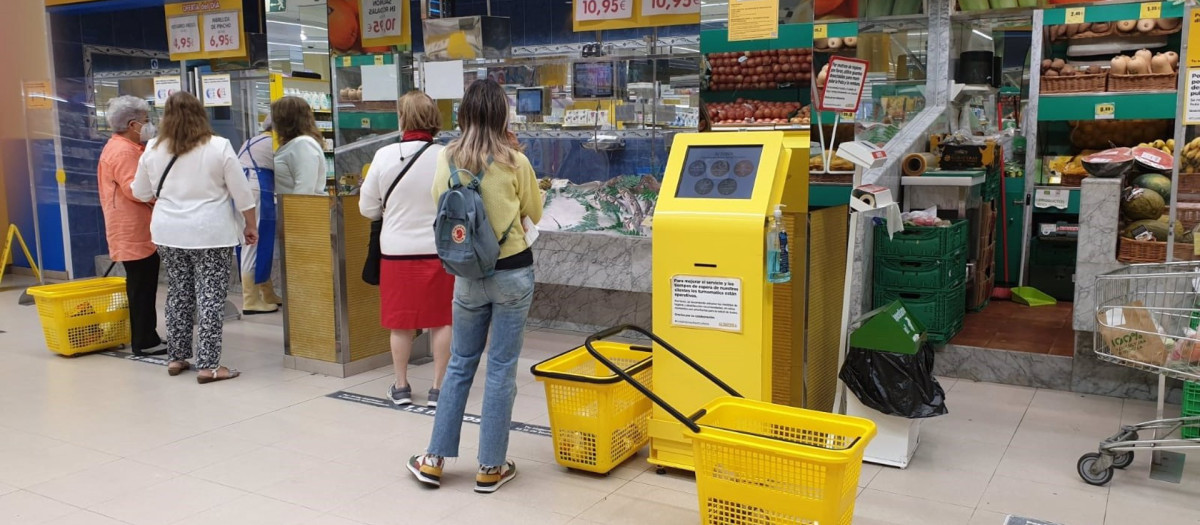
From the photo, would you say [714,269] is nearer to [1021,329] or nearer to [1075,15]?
[1021,329]

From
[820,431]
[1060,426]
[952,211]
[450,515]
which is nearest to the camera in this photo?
[820,431]

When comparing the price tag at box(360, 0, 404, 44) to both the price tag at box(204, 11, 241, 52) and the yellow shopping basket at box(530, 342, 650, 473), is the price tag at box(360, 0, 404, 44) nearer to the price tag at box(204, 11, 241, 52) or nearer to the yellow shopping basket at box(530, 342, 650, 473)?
the price tag at box(204, 11, 241, 52)

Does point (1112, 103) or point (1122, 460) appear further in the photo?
point (1112, 103)

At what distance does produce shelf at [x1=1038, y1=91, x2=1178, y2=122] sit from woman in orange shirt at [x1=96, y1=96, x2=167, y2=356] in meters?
6.56

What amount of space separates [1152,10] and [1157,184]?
2.36 metres

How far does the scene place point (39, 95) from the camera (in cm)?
860

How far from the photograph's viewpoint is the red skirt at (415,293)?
469 centimetres

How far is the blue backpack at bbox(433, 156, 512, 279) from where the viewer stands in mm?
3328

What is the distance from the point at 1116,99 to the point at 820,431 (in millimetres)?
5215

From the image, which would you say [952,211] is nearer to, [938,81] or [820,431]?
[938,81]

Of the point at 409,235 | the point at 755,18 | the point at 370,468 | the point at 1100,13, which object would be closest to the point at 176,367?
the point at 409,235

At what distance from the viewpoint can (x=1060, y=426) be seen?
4465 millimetres

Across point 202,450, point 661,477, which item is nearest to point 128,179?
point 202,450

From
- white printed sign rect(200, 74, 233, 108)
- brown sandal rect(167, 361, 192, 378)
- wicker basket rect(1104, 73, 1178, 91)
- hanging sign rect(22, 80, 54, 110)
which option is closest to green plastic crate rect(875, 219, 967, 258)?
wicker basket rect(1104, 73, 1178, 91)
